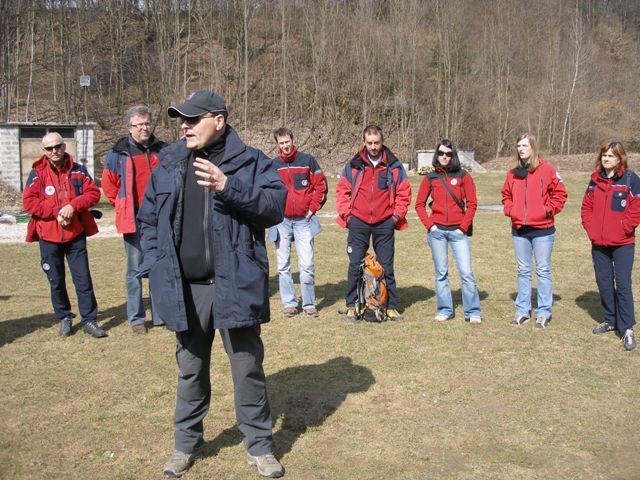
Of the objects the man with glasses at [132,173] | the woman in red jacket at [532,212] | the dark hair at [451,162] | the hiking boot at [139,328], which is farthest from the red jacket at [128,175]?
the woman in red jacket at [532,212]

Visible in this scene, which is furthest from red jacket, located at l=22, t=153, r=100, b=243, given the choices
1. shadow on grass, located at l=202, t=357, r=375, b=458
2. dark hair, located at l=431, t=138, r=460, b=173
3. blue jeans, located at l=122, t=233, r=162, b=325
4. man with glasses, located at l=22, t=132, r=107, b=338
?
dark hair, located at l=431, t=138, r=460, b=173

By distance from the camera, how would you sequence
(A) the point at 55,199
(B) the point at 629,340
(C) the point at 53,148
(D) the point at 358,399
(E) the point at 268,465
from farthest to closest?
(A) the point at 55,199 < (C) the point at 53,148 < (B) the point at 629,340 < (D) the point at 358,399 < (E) the point at 268,465

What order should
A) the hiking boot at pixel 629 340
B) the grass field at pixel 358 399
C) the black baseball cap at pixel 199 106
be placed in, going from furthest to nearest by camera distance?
the hiking boot at pixel 629 340 → the grass field at pixel 358 399 → the black baseball cap at pixel 199 106

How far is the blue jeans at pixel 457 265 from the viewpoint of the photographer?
23.2 feet

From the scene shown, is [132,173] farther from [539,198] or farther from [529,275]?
[529,275]

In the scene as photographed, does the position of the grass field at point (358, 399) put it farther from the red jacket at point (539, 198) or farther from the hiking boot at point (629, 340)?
the red jacket at point (539, 198)

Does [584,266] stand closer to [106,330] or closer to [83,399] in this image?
[106,330]

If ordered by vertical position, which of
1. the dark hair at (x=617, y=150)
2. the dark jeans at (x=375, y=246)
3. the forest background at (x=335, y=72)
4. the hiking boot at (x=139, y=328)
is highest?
the forest background at (x=335, y=72)

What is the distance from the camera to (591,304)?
8203 mm

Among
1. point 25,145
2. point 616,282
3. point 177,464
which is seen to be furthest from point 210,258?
point 25,145

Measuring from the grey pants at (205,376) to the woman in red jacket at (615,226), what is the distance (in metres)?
3.98

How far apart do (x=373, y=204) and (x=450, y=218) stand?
0.81m

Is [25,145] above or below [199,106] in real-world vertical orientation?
below

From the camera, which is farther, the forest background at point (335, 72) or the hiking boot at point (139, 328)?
the forest background at point (335, 72)
